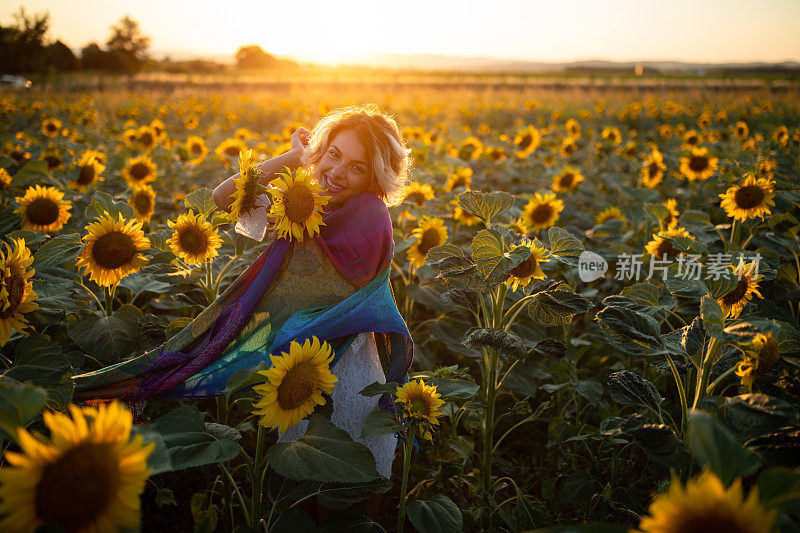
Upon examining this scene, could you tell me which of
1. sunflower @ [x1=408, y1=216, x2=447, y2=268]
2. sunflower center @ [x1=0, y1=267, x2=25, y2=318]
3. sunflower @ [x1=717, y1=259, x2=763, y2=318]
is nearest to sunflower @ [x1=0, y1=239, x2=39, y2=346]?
sunflower center @ [x1=0, y1=267, x2=25, y2=318]

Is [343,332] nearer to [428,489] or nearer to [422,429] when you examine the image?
[422,429]

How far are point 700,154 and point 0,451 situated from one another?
4.29 meters

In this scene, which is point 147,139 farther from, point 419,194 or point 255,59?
point 255,59

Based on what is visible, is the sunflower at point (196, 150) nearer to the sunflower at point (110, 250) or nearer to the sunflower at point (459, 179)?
the sunflower at point (459, 179)

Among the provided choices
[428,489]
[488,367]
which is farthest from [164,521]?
[488,367]

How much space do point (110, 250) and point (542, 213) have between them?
79.7 inches

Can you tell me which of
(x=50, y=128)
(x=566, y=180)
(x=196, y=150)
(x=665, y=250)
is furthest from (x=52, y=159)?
(x=665, y=250)

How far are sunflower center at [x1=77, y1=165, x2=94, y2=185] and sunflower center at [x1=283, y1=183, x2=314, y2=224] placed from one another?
2.25 meters

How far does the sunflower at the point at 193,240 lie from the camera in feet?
6.02

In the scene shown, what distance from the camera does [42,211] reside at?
2.21 meters

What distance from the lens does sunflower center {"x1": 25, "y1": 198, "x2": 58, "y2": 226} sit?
2.20 metres

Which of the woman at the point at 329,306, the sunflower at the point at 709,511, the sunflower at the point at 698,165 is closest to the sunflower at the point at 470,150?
the sunflower at the point at 698,165

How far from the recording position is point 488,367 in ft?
5.89

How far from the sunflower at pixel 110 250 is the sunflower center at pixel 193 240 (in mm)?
143
